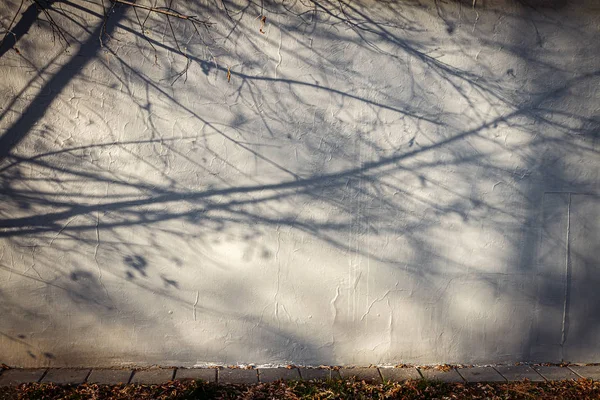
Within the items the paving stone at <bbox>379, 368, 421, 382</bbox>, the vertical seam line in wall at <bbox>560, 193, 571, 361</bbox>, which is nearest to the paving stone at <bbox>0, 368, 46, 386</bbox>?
the paving stone at <bbox>379, 368, 421, 382</bbox>

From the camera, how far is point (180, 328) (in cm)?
470

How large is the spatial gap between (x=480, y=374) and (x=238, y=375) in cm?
221

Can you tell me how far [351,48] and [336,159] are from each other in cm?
99

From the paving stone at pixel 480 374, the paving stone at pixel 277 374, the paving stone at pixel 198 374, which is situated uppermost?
the paving stone at pixel 480 374

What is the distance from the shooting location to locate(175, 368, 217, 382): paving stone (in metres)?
4.54

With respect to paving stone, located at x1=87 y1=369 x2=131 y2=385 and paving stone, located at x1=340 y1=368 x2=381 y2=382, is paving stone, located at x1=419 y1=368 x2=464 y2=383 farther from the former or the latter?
paving stone, located at x1=87 y1=369 x2=131 y2=385

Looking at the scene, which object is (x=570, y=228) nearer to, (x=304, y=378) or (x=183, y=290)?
(x=304, y=378)

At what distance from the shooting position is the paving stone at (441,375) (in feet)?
15.3

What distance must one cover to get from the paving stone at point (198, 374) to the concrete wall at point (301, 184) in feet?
0.35

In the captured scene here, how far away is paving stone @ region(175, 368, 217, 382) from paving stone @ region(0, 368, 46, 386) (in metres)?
1.18

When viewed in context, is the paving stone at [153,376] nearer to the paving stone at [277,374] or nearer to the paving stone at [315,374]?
the paving stone at [277,374]

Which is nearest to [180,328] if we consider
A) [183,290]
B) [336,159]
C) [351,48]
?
[183,290]

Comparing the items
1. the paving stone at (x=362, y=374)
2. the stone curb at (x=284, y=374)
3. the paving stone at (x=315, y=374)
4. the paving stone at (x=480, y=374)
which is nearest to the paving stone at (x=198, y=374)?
the stone curb at (x=284, y=374)

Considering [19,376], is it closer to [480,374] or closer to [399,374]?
[399,374]
